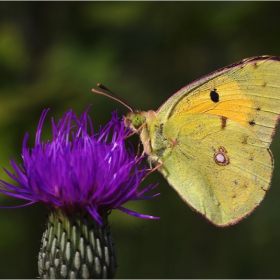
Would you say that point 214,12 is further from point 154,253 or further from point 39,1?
point 154,253

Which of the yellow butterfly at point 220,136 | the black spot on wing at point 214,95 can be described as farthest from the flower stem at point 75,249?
the black spot on wing at point 214,95

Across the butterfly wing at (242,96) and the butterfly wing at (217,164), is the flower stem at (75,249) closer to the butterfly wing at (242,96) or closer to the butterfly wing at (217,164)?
the butterfly wing at (217,164)

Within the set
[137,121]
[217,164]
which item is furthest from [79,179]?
[217,164]

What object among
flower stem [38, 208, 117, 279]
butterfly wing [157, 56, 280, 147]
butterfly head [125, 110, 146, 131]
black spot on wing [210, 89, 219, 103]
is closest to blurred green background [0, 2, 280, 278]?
butterfly head [125, 110, 146, 131]

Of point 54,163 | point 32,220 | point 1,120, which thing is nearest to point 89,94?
point 1,120

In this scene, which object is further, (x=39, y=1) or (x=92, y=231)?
(x=39, y=1)
